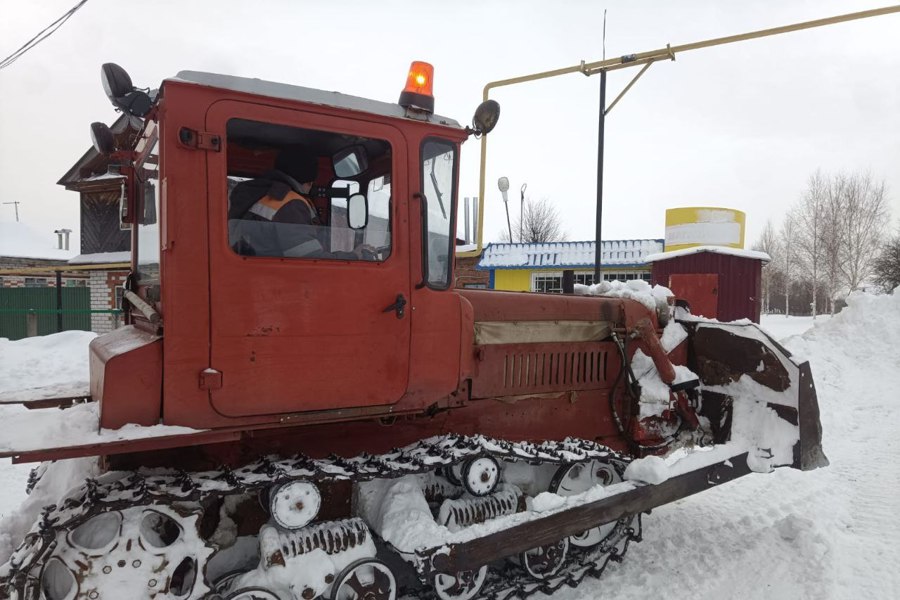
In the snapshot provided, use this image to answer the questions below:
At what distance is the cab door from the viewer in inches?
106

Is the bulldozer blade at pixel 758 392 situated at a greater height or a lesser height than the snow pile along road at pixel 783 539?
greater

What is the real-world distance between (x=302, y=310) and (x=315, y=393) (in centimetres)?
41

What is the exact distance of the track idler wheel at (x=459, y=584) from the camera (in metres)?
3.38

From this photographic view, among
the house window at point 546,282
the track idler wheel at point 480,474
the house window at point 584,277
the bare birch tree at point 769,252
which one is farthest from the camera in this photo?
the bare birch tree at point 769,252

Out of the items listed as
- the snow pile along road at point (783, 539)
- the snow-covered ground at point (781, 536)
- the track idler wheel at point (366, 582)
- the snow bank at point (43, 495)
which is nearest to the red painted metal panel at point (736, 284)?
the snow-covered ground at point (781, 536)

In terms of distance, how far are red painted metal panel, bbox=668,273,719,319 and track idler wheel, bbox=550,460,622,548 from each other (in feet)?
36.2

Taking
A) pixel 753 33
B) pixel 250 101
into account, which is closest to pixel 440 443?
pixel 250 101

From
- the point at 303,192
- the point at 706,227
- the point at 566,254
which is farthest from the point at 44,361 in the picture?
the point at 706,227

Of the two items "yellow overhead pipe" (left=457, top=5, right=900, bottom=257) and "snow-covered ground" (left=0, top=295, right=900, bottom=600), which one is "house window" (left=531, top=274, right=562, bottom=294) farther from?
"snow-covered ground" (left=0, top=295, right=900, bottom=600)

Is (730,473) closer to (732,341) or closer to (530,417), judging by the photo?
(732,341)

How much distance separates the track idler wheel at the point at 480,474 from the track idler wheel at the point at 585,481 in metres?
0.65

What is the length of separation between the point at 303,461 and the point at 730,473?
3.06 m

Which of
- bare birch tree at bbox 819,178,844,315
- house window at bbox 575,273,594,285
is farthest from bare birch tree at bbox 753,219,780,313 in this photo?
house window at bbox 575,273,594,285

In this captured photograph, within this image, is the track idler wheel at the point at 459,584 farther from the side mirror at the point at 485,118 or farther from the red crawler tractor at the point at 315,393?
the side mirror at the point at 485,118
